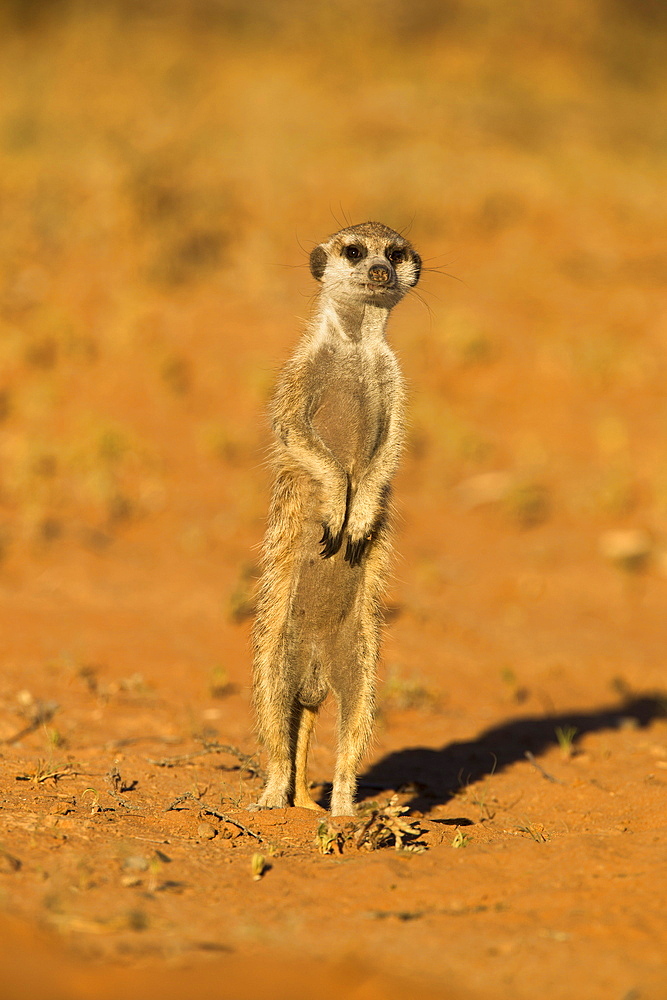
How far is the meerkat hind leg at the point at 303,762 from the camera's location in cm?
422

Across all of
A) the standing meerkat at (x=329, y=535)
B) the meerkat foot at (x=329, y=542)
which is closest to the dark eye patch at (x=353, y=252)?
the standing meerkat at (x=329, y=535)

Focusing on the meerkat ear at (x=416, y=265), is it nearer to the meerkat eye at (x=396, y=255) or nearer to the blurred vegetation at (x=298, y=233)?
the meerkat eye at (x=396, y=255)

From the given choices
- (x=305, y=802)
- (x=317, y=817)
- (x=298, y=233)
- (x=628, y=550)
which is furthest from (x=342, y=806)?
(x=298, y=233)

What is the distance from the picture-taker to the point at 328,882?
321cm

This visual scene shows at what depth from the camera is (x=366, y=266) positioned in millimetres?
4344

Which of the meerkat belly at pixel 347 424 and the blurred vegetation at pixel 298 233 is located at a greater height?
the blurred vegetation at pixel 298 233

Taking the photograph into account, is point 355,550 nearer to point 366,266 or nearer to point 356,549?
point 356,549

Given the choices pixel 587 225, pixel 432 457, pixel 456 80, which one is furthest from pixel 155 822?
pixel 456 80

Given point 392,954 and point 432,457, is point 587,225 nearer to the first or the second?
point 432,457

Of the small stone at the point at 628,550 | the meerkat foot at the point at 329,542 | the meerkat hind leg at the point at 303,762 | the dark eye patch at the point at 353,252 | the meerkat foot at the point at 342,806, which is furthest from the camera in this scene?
the small stone at the point at 628,550

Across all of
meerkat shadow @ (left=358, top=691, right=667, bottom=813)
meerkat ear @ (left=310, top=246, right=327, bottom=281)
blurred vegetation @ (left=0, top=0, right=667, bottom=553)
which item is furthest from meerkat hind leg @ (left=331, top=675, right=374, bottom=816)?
blurred vegetation @ (left=0, top=0, right=667, bottom=553)

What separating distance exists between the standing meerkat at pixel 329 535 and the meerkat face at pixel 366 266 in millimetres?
10

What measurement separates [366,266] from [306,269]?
1055cm

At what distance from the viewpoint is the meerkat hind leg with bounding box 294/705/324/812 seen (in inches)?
166
